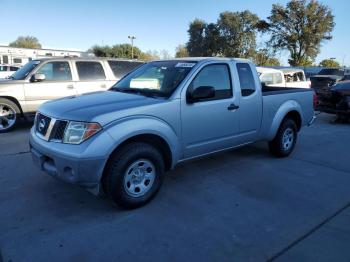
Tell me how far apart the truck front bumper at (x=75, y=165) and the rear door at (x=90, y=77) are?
5114 mm

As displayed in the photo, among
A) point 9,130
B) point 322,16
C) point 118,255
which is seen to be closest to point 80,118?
point 118,255

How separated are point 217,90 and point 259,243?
221 centimetres

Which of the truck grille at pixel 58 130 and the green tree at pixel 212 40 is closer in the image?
the truck grille at pixel 58 130

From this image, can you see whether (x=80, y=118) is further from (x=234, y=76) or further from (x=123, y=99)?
(x=234, y=76)

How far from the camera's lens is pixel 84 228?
329 centimetres

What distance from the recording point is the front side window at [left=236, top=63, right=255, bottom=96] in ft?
16.0

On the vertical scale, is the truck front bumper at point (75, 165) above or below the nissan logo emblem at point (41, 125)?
below

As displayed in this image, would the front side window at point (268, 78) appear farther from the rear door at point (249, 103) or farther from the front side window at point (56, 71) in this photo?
the front side window at point (56, 71)

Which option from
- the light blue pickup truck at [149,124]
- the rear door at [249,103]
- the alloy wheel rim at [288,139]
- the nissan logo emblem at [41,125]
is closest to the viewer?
the light blue pickup truck at [149,124]

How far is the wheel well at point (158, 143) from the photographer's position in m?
3.63

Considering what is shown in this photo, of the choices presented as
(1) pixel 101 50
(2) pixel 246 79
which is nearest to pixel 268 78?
(2) pixel 246 79

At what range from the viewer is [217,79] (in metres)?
4.56

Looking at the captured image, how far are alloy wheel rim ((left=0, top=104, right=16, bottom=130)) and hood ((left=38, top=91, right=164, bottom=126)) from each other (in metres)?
4.35

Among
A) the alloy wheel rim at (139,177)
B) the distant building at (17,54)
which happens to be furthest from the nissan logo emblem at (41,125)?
the distant building at (17,54)
